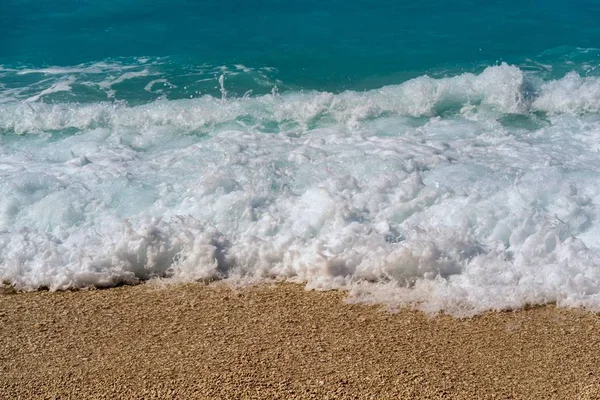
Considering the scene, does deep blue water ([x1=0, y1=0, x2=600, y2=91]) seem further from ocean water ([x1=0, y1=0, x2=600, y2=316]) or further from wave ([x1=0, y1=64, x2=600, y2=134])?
wave ([x1=0, y1=64, x2=600, y2=134])

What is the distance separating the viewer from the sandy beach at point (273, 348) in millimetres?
3975

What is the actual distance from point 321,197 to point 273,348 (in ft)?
6.86

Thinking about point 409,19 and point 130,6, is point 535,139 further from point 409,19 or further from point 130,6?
point 130,6

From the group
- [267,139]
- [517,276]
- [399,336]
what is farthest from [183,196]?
[517,276]

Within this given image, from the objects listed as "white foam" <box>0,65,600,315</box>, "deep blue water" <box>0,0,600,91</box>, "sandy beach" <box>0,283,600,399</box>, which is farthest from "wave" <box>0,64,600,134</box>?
"sandy beach" <box>0,283,600,399</box>

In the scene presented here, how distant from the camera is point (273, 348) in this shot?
4.34 metres

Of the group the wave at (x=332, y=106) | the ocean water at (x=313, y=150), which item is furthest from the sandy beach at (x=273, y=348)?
the wave at (x=332, y=106)

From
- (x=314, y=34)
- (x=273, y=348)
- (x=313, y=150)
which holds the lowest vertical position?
(x=273, y=348)

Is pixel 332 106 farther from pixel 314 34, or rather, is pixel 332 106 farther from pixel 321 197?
pixel 314 34

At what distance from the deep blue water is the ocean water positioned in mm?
55

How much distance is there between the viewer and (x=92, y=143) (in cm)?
776

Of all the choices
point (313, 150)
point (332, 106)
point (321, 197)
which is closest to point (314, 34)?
point (332, 106)

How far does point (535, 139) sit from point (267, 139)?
10.7 ft

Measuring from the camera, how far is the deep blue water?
10.6m
